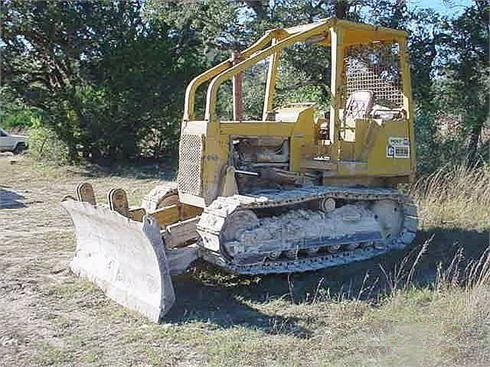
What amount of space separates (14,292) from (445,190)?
559 cm

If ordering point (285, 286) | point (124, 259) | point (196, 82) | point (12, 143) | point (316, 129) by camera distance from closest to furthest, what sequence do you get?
1. point (124, 259)
2. point (285, 286)
3. point (196, 82)
4. point (316, 129)
5. point (12, 143)

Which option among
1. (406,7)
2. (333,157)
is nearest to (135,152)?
(406,7)

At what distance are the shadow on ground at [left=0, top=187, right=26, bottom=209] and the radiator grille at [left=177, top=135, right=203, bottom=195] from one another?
18.1 feet

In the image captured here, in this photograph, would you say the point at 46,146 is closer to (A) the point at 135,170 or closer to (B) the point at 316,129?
(A) the point at 135,170

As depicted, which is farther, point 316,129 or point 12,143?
point 12,143

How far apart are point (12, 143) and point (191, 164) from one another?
18744 millimetres

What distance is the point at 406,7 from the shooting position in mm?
12109

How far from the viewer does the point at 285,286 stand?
586 cm

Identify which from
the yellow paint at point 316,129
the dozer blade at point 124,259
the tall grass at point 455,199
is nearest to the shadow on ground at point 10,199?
the dozer blade at point 124,259

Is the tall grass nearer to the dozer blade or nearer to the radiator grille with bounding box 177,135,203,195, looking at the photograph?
the radiator grille with bounding box 177,135,203,195

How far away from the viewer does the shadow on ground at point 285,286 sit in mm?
5051

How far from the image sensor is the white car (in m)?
A: 23.2

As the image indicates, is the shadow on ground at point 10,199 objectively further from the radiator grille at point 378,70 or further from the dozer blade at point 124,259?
the radiator grille at point 378,70

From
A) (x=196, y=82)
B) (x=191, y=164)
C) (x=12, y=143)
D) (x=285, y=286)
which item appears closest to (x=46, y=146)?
(x=12, y=143)
